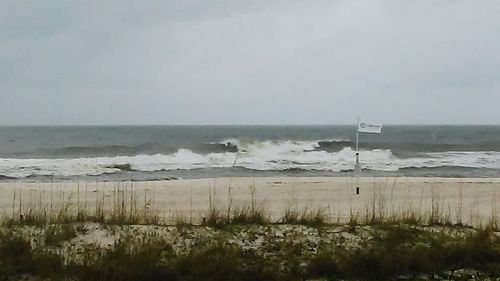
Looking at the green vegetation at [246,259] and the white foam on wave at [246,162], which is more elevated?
the green vegetation at [246,259]

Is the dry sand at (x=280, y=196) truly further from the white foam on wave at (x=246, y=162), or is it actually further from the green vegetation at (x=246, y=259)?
the white foam on wave at (x=246, y=162)

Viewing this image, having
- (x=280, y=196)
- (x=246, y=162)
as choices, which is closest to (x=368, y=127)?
(x=280, y=196)

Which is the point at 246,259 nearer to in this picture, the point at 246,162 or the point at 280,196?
the point at 280,196

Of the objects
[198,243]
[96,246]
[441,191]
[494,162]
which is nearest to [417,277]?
[198,243]

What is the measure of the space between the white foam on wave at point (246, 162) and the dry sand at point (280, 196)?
8193 mm

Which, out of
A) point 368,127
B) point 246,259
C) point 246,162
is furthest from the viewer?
point 246,162

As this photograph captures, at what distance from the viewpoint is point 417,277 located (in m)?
7.50

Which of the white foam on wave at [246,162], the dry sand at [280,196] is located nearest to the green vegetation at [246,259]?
the dry sand at [280,196]

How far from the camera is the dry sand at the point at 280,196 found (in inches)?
529

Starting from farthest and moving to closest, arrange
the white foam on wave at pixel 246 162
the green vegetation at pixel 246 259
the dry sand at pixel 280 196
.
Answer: the white foam on wave at pixel 246 162, the dry sand at pixel 280 196, the green vegetation at pixel 246 259

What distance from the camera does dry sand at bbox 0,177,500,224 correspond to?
13.4m

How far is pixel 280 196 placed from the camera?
55.7 ft

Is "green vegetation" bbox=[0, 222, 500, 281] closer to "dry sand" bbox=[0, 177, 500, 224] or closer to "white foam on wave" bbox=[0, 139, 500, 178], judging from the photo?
"dry sand" bbox=[0, 177, 500, 224]

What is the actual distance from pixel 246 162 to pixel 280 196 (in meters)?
16.6
